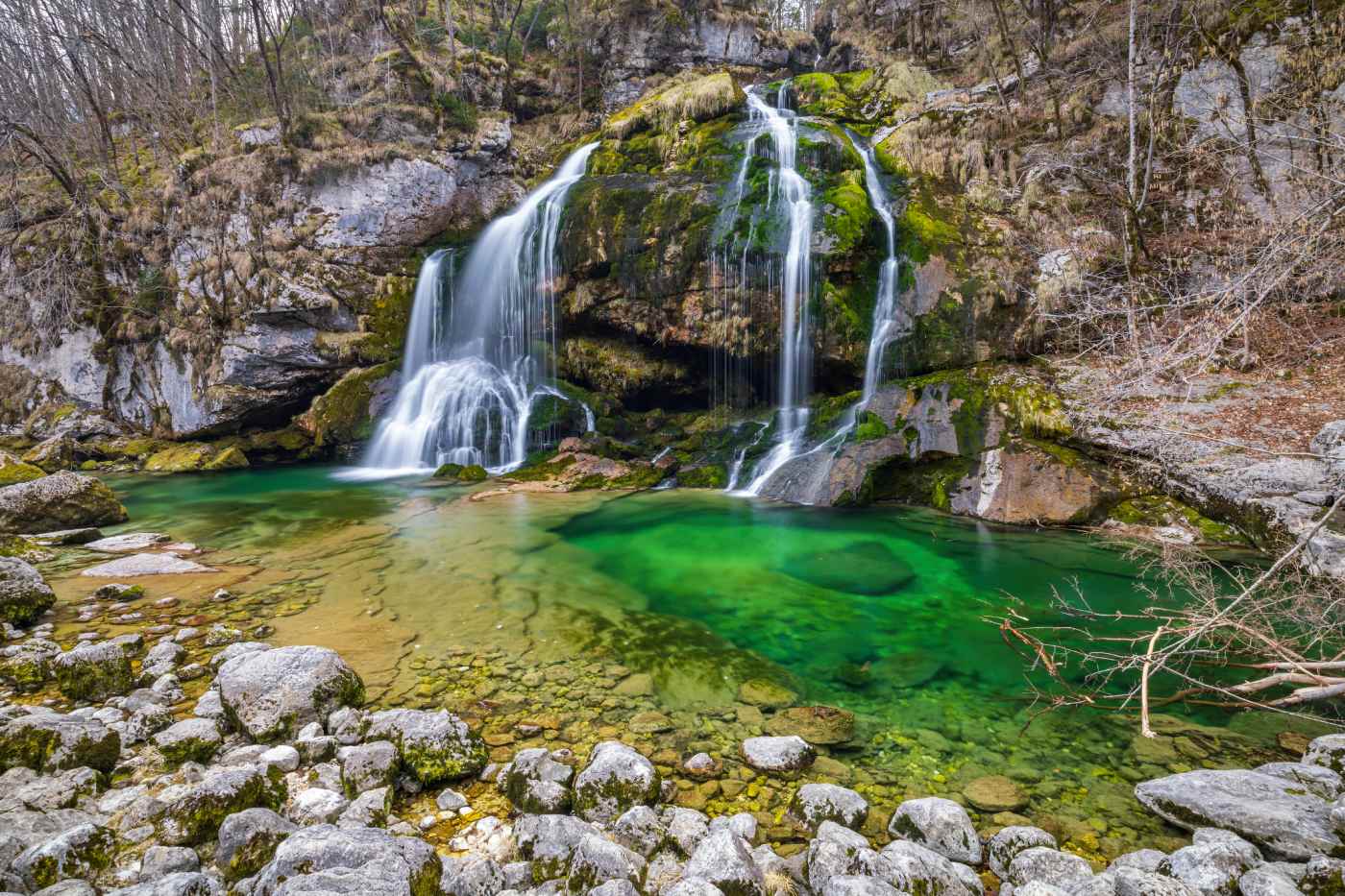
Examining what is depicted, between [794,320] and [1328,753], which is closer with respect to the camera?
[1328,753]

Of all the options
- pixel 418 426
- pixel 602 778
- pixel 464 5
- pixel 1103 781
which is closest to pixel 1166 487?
pixel 1103 781

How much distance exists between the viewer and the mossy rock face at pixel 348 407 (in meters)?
15.2

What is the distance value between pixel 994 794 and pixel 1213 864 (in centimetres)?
89

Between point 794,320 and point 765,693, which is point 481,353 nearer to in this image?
point 794,320

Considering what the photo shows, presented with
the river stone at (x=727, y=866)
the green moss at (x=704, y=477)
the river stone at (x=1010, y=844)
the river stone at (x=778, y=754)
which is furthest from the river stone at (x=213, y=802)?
the green moss at (x=704, y=477)

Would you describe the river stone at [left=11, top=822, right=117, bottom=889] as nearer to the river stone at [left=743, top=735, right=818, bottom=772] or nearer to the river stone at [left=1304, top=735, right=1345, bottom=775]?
the river stone at [left=743, top=735, right=818, bottom=772]

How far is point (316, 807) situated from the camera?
258 centimetres

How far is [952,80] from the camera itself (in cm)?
1792

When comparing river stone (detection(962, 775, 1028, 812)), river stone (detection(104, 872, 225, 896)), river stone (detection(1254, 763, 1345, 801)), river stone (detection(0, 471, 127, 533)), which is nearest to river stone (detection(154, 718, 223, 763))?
river stone (detection(104, 872, 225, 896))

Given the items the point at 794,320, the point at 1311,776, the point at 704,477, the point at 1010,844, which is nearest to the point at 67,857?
the point at 1010,844

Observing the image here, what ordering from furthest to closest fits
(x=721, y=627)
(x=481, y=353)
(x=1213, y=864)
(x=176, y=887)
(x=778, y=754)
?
(x=481, y=353) → (x=721, y=627) → (x=778, y=754) → (x=1213, y=864) → (x=176, y=887)

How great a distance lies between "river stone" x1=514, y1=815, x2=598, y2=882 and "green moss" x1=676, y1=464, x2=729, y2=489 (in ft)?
29.2

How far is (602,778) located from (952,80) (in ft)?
71.4

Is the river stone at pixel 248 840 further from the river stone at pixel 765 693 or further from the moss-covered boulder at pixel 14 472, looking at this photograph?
the moss-covered boulder at pixel 14 472
